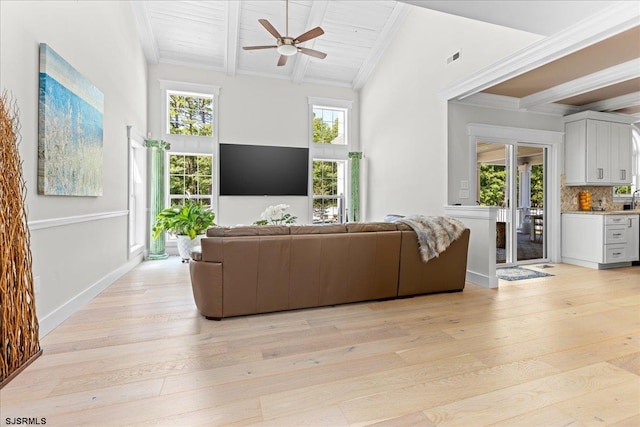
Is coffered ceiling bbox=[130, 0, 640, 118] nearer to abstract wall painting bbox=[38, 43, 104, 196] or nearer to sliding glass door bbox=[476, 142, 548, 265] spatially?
sliding glass door bbox=[476, 142, 548, 265]

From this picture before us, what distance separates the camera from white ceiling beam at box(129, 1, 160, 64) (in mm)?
5145

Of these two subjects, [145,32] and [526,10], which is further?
[145,32]

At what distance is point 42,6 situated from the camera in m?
2.52

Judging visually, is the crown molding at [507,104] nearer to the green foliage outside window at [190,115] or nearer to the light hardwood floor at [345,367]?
the light hardwood floor at [345,367]

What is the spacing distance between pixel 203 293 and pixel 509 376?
2.37 meters

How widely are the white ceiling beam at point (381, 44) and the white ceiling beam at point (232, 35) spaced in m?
2.62

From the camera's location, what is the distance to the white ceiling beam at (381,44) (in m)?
5.80

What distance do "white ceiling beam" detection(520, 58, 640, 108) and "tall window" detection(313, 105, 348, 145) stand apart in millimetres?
3596

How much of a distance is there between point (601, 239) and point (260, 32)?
6.57m

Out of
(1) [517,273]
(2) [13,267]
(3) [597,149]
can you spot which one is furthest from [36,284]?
(3) [597,149]

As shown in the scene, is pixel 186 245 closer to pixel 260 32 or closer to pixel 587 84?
pixel 260 32

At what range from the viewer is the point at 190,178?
21.3 feet

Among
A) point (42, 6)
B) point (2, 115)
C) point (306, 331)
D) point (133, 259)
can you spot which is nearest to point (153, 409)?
point (306, 331)

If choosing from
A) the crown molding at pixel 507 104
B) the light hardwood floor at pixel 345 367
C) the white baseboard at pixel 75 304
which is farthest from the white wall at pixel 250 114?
the light hardwood floor at pixel 345 367
